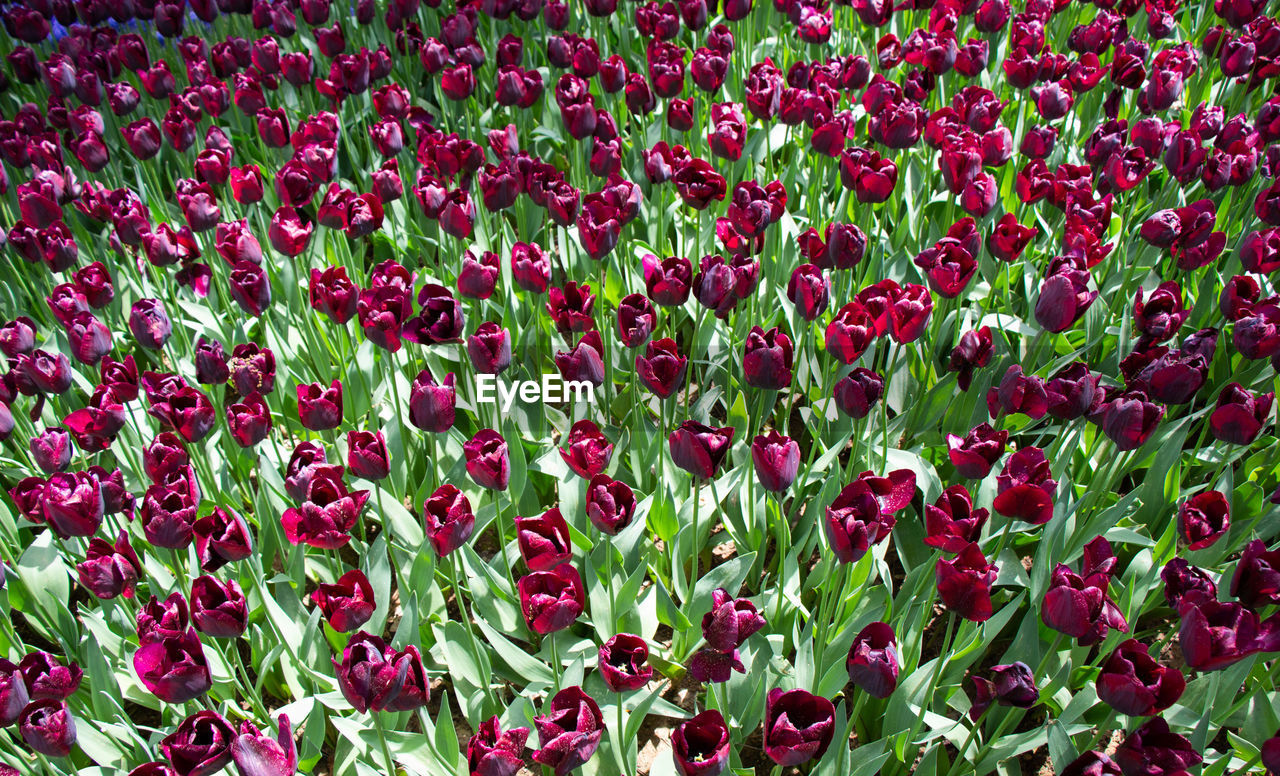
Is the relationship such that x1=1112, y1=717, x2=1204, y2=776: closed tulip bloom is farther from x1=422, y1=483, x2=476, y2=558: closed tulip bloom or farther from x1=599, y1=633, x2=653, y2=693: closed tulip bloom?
x1=422, y1=483, x2=476, y2=558: closed tulip bloom

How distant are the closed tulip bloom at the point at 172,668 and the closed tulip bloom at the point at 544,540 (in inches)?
22.4

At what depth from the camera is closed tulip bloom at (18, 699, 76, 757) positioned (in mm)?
1548

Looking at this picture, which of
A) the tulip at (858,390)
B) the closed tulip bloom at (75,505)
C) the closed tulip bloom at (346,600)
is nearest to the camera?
the closed tulip bloom at (346,600)

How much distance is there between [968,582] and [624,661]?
59cm

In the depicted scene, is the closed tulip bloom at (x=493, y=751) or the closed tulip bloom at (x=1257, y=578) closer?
the closed tulip bloom at (x=493, y=751)

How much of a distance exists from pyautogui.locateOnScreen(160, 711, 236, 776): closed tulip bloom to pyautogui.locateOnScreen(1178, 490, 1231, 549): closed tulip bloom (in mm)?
1738

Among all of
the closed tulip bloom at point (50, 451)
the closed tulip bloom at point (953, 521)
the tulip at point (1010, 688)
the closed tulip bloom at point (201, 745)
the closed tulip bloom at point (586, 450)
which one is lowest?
the tulip at point (1010, 688)

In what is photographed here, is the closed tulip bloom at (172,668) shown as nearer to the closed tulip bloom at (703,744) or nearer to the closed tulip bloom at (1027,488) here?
the closed tulip bloom at (703,744)

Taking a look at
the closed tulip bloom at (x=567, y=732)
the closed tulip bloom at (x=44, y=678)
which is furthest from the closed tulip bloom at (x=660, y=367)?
the closed tulip bloom at (x=44, y=678)

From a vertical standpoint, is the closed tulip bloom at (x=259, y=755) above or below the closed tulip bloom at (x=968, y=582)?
below

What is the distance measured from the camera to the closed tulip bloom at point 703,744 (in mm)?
1434

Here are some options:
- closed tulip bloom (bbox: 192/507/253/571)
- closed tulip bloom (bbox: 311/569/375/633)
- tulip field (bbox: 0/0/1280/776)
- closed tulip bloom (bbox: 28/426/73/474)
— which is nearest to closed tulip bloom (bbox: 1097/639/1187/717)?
tulip field (bbox: 0/0/1280/776)

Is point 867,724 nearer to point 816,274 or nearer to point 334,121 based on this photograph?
point 816,274

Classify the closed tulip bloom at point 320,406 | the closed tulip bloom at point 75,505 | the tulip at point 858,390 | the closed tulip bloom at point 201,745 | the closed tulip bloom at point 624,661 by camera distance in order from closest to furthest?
1. the closed tulip bloom at point 201,745
2. the closed tulip bloom at point 624,661
3. the closed tulip bloom at point 75,505
4. the tulip at point 858,390
5. the closed tulip bloom at point 320,406
